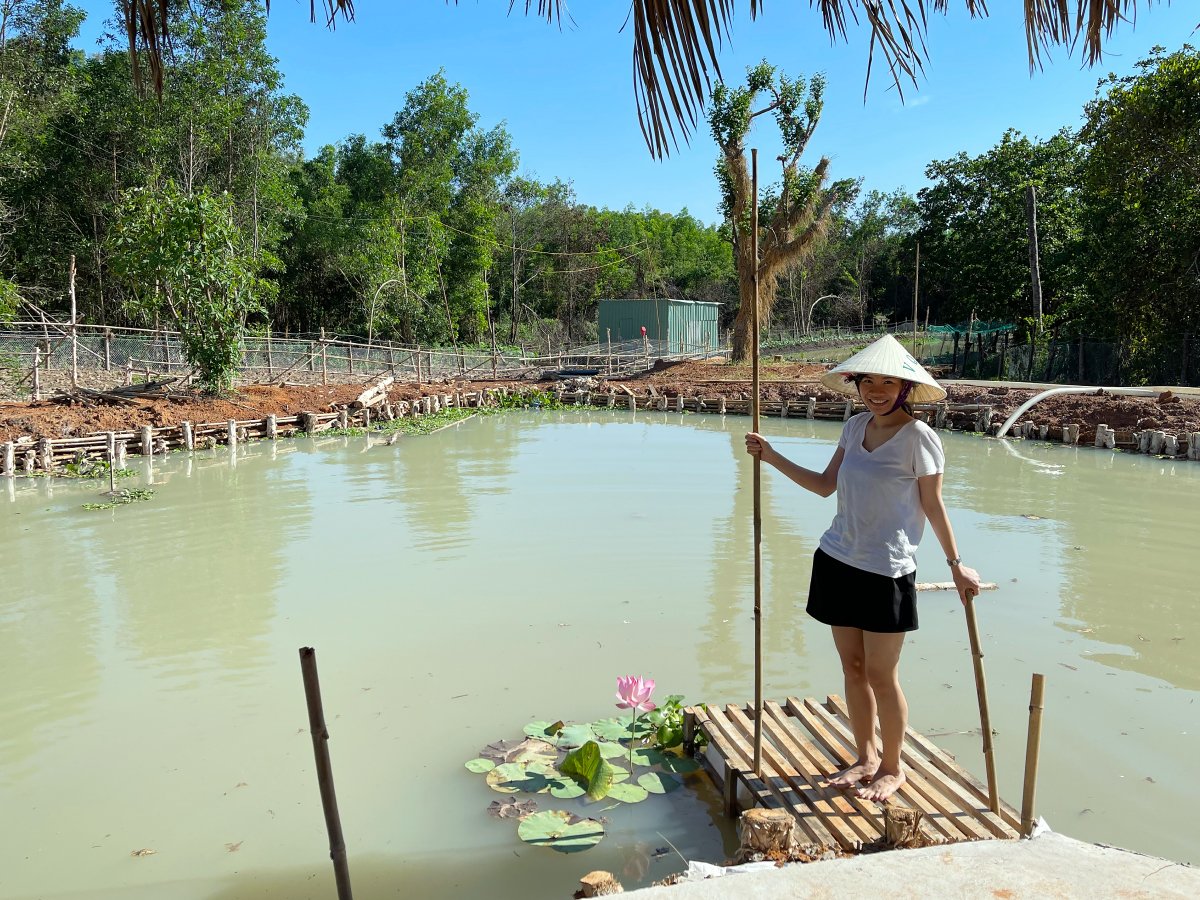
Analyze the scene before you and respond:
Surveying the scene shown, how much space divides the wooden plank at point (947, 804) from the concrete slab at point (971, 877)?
0.77 ft

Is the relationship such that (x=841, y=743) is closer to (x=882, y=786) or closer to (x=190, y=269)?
(x=882, y=786)

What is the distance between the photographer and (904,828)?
2.38 metres

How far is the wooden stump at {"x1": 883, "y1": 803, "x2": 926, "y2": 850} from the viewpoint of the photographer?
238cm

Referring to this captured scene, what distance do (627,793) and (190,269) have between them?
572 inches

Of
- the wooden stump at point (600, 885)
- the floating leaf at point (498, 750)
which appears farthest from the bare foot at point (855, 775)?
the floating leaf at point (498, 750)

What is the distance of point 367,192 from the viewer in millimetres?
32844

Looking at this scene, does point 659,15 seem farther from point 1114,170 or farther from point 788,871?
point 1114,170

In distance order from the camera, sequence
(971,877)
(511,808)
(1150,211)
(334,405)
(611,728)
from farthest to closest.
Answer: (1150,211) → (334,405) → (611,728) → (511,808) → (971,877)

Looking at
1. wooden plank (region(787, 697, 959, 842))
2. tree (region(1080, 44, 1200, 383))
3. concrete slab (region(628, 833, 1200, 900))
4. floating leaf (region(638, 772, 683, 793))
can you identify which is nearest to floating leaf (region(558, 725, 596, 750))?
floating leaf (region(638, 772, 683, 793))

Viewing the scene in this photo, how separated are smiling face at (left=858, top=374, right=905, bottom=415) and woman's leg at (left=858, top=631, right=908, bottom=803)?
2.32 ft

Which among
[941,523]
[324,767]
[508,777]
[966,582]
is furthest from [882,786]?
[324,767]

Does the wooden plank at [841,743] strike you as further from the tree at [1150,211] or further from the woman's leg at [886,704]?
the tree at [1150,211]

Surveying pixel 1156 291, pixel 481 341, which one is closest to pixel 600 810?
pixel 1156 291

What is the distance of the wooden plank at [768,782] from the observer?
8.42ft
